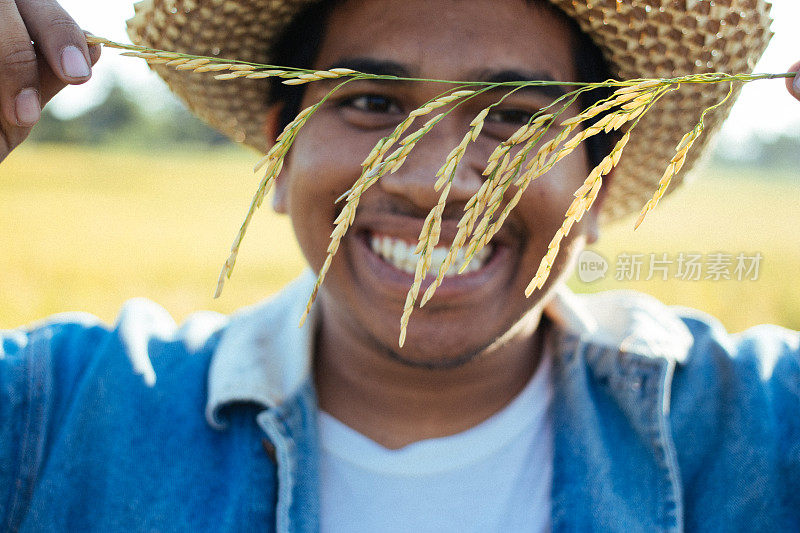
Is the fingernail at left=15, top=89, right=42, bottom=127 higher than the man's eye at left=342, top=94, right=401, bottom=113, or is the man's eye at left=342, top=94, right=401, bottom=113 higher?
the fingernail at left=15, top=89, right=42, bottom=127

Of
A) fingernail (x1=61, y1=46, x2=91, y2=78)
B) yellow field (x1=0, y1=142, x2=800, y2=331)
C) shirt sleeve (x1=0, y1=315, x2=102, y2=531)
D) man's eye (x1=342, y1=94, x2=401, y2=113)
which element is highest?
fingernail (x1=61, y1=46, x2=91, y2=78)

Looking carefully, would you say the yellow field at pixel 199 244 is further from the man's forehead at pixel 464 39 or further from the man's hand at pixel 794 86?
the man's hand at pixel 794 86

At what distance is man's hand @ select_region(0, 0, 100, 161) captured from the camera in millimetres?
1644

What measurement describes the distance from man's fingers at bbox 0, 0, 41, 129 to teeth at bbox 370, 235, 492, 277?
3.65 feet

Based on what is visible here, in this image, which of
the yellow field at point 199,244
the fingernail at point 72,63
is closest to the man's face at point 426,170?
the yellow field at point 199,244

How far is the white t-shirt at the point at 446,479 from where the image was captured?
2.47 m

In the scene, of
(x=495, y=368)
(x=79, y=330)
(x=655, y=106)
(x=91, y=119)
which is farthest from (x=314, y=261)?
(x=91, y=119)

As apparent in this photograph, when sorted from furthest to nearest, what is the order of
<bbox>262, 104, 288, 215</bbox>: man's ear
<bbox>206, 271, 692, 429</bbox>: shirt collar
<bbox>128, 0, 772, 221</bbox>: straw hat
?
<bbox>262, 104, 288, 215</bbox>: man's ear < <bbox>206, 271, 692, 429</bbox>: shirt collar < <bbox>128, 0, 772, 221</bbox>: straw hat

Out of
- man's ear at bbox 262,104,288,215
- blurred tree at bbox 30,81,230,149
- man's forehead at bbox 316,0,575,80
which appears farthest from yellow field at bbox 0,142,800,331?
blurred tree at bbox 30,81,230,149

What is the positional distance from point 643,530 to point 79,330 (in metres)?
2.15

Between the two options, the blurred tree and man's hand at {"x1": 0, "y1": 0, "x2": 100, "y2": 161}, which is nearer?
man's hand at {"x1": 0, "y1": 0, "x2": 100, "y2": 161}

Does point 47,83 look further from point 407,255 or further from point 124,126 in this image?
point 124,126

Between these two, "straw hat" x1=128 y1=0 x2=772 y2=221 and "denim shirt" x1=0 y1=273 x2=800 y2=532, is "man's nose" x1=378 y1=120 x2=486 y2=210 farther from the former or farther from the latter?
"denim shirt" x1=0 y1=273 x2=800 y2=532

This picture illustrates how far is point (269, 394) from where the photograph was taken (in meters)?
2.60
